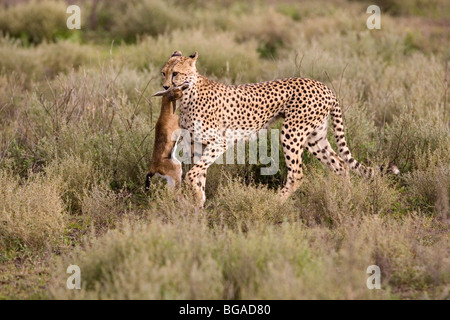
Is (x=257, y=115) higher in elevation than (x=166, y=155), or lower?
higher

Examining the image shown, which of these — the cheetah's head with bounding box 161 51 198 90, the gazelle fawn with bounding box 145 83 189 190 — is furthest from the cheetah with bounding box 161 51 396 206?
the gazelle fawn with bounding box 145 83 189 190

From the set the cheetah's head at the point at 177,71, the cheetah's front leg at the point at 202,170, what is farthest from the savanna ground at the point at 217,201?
the cheetah's head at the point at 177,71

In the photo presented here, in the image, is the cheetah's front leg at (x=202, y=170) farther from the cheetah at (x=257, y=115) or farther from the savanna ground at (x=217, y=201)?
the savanna ground at (x=217, y=201)

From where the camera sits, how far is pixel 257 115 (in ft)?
19.9

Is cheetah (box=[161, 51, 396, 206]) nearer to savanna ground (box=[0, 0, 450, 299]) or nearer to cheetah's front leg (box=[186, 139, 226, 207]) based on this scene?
cheetah's front leg (box=[186, 139, 226, 207])

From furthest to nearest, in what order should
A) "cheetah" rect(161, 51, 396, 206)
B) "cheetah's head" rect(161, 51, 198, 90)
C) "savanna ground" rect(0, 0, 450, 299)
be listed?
"cheetah" rect(161, 51, 396, 206)
"cheetah's head" rect(161, 51, 198, 90)
"savanna ground" rect(0, 0, 450, 299)

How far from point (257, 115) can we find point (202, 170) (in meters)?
0.74

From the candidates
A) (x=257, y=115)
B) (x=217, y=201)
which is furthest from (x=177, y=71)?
(x=217, y=201)

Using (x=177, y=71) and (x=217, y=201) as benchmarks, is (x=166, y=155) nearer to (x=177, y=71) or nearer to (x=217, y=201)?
(x=217, y=201)

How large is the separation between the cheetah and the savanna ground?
21cm

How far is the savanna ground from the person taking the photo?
13.6 feet

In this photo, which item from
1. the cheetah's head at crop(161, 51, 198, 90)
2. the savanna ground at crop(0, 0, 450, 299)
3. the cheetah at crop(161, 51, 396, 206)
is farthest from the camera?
the cheetah at crop(161, 51, 396, 206)

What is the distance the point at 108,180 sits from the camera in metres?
6.16

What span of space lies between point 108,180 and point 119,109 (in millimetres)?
1305
